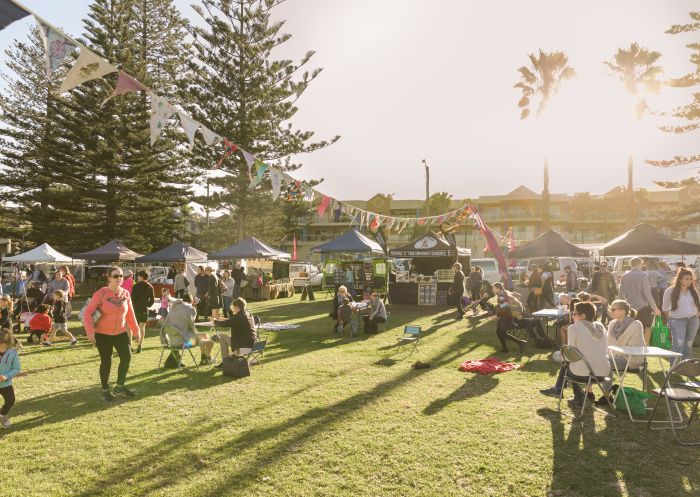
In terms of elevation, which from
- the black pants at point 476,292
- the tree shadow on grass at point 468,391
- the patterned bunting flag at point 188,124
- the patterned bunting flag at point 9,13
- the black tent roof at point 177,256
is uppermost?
the patterned bunting flag at point 9,13

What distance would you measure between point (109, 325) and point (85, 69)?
384cm

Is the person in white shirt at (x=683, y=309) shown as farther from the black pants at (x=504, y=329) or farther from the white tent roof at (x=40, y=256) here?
the white tent roof at (x=40, y=256)

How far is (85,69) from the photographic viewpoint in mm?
6973

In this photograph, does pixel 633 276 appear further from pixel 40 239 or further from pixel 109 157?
pixel 40 239

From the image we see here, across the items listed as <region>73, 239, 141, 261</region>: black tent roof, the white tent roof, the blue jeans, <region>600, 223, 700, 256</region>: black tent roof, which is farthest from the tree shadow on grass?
the white tent roof

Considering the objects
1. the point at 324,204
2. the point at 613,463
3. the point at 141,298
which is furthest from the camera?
the point at 324,204

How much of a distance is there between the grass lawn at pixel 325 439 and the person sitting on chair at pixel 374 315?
3.47 m

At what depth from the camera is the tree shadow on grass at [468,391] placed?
571 cm

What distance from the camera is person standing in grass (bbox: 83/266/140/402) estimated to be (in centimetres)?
577

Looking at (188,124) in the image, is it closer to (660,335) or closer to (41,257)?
(660,335)

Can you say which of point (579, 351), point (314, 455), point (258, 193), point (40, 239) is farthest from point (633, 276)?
point (40, 239)

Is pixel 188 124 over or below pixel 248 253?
over

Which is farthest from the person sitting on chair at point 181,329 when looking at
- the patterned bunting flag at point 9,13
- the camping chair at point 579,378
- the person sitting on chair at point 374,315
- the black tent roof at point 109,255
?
the black tent roof at point 109,255

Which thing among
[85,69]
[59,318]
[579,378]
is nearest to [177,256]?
[59,318]
